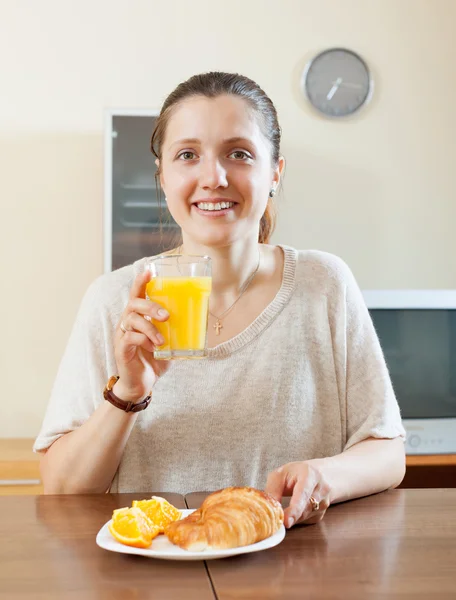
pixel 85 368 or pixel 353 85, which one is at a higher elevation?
pixel 353 85

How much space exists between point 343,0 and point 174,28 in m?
0.75

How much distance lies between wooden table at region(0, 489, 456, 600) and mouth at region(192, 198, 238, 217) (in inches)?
25.9

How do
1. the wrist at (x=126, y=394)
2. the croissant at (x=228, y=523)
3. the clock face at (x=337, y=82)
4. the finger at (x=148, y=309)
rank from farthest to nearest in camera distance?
the clock face at (x=337, y=82) → the wrist at (x=126, y=394) → the finger at (x=148, y=309) → the croissant at (x=228, y=523)

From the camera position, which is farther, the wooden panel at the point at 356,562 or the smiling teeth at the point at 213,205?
the smiling teeth at the point at 213,205

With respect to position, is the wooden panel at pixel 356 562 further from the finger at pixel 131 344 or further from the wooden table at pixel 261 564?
the finger at pixel 131 344

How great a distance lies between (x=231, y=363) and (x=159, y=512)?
0.69 m

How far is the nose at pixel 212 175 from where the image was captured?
65.7 inches

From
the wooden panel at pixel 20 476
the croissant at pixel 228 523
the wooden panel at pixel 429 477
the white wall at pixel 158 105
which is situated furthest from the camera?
the white wall at pixel 158 105

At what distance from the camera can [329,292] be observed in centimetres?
188

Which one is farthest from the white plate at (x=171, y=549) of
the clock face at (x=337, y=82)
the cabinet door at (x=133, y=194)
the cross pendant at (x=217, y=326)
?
the clock face at (x=337, y=82)

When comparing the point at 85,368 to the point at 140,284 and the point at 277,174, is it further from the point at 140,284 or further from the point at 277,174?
the point at 277,174

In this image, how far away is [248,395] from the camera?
1771 millimetres

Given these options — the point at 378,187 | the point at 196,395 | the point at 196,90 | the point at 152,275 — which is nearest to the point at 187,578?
the point at 152,275

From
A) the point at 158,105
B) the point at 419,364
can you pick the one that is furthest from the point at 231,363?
the point at 158,105
